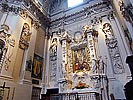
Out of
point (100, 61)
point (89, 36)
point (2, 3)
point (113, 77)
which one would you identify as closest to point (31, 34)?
point (2, 3)

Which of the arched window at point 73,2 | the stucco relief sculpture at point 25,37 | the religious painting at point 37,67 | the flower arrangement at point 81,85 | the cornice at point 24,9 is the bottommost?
the flower arrangement at point 81,85

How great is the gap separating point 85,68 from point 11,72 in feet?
14.5

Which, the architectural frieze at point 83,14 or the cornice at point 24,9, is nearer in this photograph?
the cornice at point 24,9

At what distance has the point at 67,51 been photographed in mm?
9227

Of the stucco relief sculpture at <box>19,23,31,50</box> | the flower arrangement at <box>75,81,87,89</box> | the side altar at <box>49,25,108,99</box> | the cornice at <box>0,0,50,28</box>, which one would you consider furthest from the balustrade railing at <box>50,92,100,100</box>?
the cornice at <box>0,0,50,28</box>

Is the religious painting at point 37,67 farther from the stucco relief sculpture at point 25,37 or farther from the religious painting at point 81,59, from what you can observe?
the religious painting at point 81,59

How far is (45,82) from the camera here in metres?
9.13

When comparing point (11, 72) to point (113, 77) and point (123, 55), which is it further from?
point (123, 55)

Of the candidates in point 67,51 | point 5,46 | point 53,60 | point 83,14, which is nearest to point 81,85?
point 67,51

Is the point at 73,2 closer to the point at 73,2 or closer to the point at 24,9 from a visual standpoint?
the point at 73,2

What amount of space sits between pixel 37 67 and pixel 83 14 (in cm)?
537

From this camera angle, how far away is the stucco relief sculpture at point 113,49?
Answer: 739cm

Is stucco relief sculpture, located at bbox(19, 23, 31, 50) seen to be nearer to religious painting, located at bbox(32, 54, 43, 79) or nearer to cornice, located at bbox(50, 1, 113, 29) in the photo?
religious painting, located at bbox(32, 54, 43, 79)

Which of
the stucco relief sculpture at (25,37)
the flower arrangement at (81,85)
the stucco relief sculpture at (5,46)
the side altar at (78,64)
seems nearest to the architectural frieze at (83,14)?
the side altar at (78,64)
